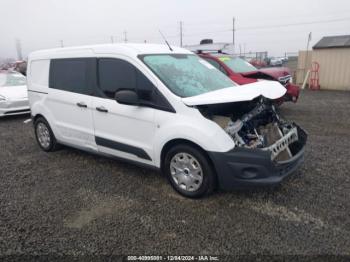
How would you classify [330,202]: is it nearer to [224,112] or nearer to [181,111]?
[224,112]

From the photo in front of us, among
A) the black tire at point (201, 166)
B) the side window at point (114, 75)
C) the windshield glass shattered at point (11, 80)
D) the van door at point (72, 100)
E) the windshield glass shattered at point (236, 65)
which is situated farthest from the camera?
the windshield glass shattered at point (11, 80)

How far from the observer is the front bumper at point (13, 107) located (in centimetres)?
836

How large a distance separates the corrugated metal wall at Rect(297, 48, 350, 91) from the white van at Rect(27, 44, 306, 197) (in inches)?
433

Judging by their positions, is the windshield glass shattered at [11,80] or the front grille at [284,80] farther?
the windshield glass shattered at [11,80]

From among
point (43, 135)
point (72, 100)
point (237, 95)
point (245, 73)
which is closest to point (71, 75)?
point (72, 100)

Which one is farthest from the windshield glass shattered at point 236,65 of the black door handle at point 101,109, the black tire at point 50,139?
the black tire at point 50,139

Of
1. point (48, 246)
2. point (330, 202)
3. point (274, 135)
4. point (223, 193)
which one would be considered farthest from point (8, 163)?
point (330, 202)

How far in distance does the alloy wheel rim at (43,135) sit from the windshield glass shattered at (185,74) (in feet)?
8.65

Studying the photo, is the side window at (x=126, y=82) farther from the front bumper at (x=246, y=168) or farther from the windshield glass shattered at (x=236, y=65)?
the windshield glass shattered at (x=236, y=65)

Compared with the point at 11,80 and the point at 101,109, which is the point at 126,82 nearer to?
the point at 101,109

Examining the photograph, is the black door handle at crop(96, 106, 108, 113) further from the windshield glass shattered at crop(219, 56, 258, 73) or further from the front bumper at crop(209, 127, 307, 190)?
the windshield glass shattered at crop(219, 56, 258, 73)

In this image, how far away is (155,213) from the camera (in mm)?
3309

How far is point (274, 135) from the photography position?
378 centimetres

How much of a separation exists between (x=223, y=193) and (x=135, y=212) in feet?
3.59
